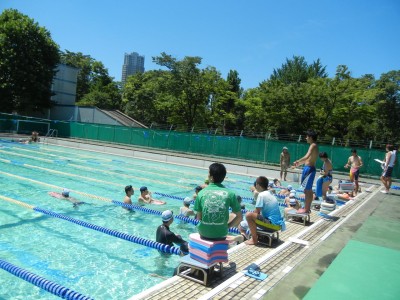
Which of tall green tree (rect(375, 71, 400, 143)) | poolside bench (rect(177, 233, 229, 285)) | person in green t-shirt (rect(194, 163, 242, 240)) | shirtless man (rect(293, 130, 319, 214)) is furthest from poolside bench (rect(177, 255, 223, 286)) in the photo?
tall green tree (rect(375, 71, 400, 143))

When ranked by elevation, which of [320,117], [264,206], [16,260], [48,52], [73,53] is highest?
[73,53]

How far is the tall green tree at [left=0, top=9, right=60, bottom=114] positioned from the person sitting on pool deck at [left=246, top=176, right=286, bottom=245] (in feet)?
127

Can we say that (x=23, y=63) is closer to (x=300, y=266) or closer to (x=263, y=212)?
(x=263, y=212)

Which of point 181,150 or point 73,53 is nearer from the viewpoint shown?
point 181,150

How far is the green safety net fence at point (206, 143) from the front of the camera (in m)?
22.7

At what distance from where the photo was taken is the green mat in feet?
13.2

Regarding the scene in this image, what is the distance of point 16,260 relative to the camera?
6.12m

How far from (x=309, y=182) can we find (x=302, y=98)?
29117 millimetres

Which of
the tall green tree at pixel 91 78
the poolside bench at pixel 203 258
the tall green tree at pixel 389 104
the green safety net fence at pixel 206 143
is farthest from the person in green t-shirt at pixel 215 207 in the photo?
the tall green tree at pixel 91 78

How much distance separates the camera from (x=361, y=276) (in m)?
4.61

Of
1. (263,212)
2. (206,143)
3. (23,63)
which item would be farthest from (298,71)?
(263,212)

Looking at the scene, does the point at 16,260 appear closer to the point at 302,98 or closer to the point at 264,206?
the point at 264,206

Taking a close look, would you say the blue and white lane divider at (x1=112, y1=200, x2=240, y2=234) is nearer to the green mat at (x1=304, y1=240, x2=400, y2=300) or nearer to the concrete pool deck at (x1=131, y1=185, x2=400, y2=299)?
the concrete pool deck at (x1=131, y1=185, x2=400, y2=299)

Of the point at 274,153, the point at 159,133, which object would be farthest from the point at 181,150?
the point at 274,153
